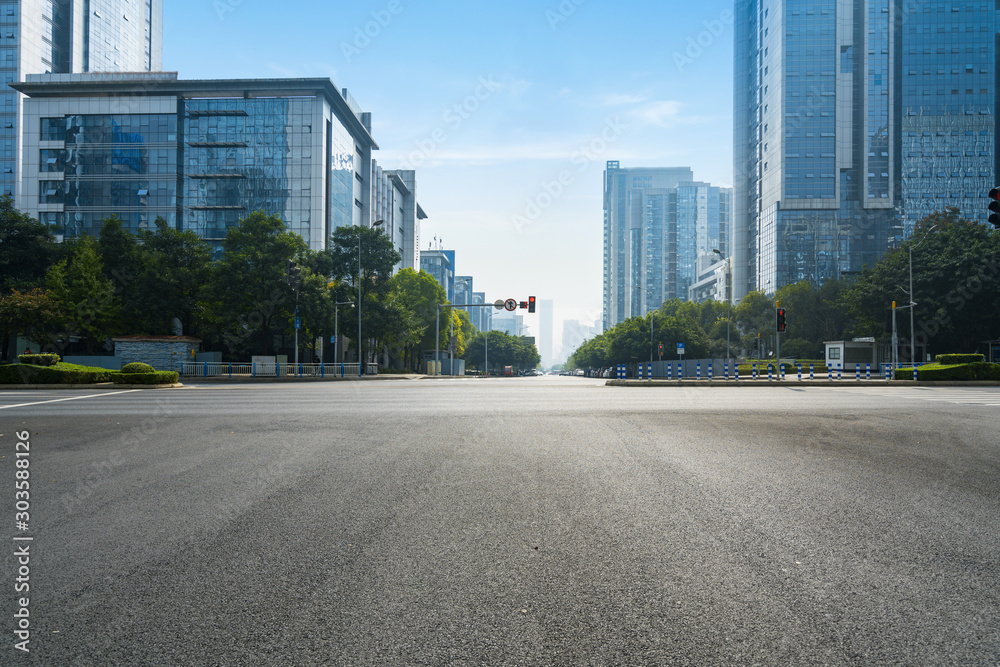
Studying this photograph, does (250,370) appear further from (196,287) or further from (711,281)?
(711,281)

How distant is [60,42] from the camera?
319 feet

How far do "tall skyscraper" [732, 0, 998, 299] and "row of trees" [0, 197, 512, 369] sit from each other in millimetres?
90858

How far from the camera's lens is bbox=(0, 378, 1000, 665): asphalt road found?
3143 millimetres

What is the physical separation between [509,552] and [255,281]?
42.6 m

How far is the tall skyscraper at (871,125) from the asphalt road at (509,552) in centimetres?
11922

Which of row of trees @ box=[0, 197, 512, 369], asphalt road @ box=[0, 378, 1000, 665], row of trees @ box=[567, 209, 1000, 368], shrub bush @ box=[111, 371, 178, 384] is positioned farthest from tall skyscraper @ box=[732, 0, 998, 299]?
asphalt road @ box=[0, 378, 1000, 665]

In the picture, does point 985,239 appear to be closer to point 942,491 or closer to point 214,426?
point 942,491

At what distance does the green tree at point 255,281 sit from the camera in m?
42.7

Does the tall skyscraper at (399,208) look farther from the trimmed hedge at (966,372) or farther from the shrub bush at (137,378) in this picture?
the trimmed hedge at (966,372)

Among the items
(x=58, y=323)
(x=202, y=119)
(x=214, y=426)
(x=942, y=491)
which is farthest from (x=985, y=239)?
(x=202, y=119)

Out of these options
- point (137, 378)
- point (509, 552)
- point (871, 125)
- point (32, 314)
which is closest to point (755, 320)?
point (871, 125)

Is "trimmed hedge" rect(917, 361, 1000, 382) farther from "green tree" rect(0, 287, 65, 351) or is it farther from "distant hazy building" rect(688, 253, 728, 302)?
"distant hazy building" rect(688, 253, 728, 302)

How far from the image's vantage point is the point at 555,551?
4.48m

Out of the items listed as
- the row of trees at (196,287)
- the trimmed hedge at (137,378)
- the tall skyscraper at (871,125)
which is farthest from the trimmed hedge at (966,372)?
the tall skyscraper at (871,125)
